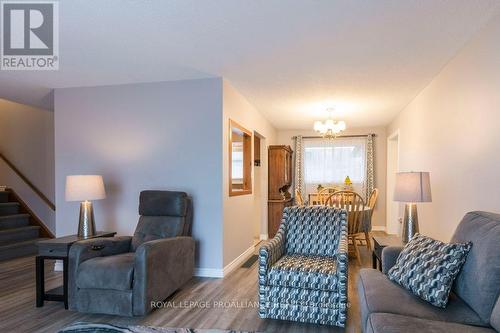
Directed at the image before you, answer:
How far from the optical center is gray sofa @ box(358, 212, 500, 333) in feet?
4.82

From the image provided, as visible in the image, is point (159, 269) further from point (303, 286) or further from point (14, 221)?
point (14, 221)

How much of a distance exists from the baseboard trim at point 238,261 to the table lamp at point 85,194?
5.09 feet

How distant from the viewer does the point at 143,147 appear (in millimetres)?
3914

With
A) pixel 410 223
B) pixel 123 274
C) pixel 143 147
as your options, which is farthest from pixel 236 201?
pixel 410 223

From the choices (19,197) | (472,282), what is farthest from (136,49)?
(19,197)

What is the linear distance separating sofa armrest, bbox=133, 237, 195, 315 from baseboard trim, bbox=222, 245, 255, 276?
62 centimetres

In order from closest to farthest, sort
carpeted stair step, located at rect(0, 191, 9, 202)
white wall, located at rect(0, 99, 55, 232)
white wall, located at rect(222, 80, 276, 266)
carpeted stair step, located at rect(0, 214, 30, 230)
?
1. white wall, located at rect(222, 80, 276, 266)
2. carpeted stair step, located at rect(0, 214, 30, 230)
3. carpeted stair step, located at rect(0, 191, 9, 202)
4. white wall, located at rect(0, 99, 55, 232)

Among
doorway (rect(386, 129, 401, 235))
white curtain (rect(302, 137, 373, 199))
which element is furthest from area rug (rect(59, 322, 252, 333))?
white curtain (rect(302, 137, 373, 199))

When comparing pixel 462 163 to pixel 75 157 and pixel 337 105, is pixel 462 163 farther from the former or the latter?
pixel 75 157

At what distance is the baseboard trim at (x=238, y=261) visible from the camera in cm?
378

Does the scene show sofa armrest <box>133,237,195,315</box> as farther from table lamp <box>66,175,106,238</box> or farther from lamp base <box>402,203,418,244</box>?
lamp base <box>402,203,418,244</box>

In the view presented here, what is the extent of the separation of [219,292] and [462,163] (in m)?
2.56

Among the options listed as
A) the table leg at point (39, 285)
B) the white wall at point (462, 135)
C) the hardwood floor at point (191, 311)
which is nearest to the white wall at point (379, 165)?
the white wall at point (462, 135)

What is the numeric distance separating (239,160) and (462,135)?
2.75 meters
